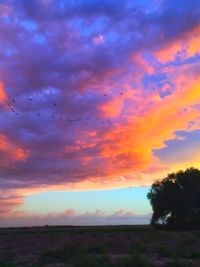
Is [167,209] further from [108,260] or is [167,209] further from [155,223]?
[108,260]

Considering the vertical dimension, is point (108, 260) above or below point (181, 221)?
below

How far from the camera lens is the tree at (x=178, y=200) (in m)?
101

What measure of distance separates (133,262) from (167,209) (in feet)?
244

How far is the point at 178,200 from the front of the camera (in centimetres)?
10194

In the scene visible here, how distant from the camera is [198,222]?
9981 centimetres

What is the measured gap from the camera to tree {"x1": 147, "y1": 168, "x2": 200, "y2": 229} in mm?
100562

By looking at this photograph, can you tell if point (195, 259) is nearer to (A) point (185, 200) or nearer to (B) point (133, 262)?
(B) point (133, 262)

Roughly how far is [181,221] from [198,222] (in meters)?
3.25

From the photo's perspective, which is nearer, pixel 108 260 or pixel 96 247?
pixel 108 260

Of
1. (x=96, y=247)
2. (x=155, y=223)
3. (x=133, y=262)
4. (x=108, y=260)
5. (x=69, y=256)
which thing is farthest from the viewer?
(x=155, y=223)

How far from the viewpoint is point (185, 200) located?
101 meters

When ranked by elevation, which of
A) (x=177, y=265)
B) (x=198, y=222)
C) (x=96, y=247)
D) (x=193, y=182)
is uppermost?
(x=193, y=182)

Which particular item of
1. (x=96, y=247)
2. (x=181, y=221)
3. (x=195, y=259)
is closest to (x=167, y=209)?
(x=181, y=221)

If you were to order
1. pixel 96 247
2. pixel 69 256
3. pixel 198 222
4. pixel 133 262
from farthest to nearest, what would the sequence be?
1. pixel 198 222
2. pixel 96 247
3. pixel 69 256
4. pixel 133 262
